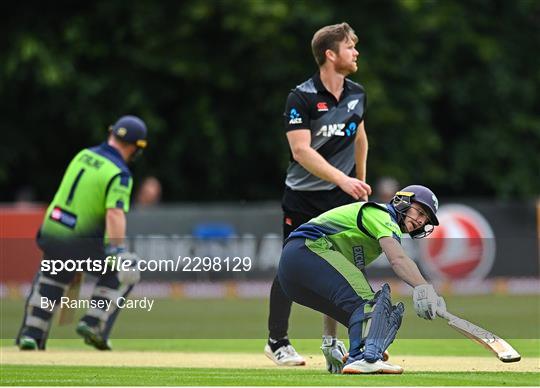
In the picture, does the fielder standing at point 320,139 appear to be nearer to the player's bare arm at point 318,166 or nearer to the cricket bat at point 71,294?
the player's bare arm at point 318,166

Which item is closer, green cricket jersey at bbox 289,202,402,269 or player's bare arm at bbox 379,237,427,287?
player's bare arm at bbox 379,237,427,287

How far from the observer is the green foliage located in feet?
93.2

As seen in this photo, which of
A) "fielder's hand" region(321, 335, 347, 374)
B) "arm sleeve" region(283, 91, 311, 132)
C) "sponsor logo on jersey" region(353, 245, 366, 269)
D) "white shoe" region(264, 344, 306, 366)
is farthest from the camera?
"white shoe" region(264, 344, 306, 366)

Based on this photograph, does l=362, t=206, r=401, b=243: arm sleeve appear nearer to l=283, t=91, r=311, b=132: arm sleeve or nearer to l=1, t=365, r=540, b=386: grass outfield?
l=1, t=365, r=540, b=386: grass outfield

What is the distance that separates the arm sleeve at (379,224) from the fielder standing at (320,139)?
1068 millimetres

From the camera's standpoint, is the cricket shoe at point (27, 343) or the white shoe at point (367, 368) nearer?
the white shoe at point (367, 368)

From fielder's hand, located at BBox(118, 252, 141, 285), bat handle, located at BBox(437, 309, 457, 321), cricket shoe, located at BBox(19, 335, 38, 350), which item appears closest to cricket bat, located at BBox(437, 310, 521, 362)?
bat handle, located at BBox(437, 309, 457, 321)

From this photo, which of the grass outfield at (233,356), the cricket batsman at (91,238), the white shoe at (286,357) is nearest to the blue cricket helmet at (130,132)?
the cricket batsman at (91,238)

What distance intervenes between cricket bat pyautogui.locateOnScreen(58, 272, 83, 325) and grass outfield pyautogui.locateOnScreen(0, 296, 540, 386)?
0.95 ft

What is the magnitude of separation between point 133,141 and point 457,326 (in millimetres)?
4487

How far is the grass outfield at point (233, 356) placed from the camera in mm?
9367

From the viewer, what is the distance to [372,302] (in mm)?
9305

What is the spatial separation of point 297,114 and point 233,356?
2.39m

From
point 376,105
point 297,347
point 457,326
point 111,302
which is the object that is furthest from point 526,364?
point 376,105
